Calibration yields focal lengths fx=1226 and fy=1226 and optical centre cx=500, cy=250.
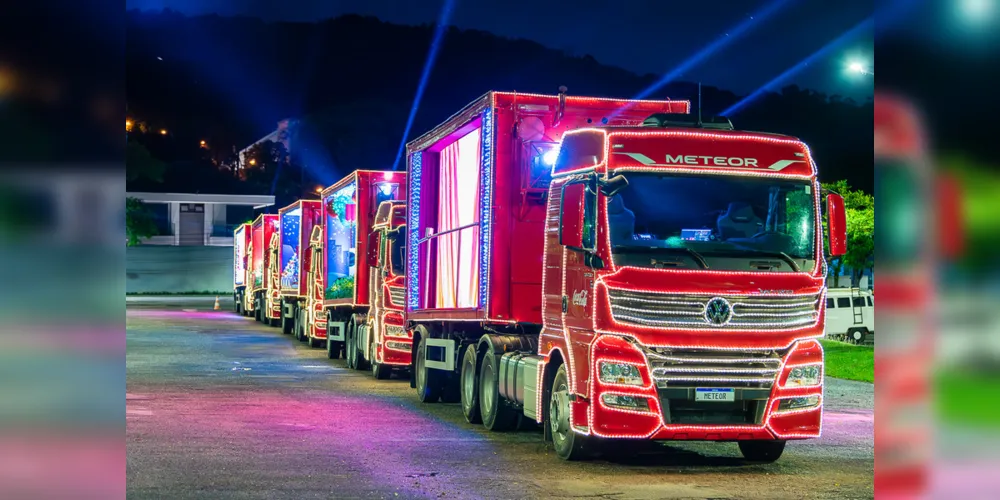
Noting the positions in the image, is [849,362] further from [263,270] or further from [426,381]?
[263,270]

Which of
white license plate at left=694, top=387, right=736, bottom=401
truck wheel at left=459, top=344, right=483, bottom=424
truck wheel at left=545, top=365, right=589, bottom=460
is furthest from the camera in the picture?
truck wheel at left=459, top=344, right=483, bottom=424

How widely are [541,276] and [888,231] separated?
430 inches

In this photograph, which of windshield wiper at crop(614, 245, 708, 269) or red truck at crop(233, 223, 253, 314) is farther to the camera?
red truck at crop(233, 223, 253, 314)

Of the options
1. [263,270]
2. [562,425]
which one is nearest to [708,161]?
[562,425]

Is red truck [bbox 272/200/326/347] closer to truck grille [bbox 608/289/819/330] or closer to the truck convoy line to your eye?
the truck convoy line

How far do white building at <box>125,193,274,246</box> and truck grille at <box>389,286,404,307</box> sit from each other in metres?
67.2

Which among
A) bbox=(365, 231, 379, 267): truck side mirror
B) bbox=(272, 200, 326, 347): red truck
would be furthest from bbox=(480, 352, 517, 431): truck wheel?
bbox=(272, 200, 326, 347): red truck

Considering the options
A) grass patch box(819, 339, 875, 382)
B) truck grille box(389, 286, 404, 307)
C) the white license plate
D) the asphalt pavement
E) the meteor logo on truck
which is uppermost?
the meteor logo on truck

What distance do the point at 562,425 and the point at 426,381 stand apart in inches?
244

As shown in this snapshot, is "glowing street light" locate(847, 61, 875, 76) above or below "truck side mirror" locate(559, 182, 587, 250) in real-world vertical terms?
above

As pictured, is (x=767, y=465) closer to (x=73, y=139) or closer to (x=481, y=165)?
(x=481, y=165)

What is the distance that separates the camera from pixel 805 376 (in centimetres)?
1158

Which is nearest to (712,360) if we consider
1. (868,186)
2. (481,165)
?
(481,165)

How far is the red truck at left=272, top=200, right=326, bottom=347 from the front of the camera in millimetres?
34219
